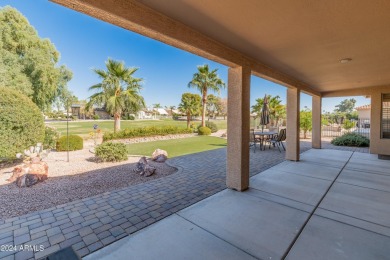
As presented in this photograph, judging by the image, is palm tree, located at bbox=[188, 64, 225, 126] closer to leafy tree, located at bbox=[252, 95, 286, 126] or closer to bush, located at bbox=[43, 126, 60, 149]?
leafy tree, located at bbox=[252, 95, 286, 126]

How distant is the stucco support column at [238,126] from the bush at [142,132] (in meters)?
9.44

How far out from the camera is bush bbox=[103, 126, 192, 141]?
38.0 feet

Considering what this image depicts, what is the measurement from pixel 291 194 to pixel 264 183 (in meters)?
0.72

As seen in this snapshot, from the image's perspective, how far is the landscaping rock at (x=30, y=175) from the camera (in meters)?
4.27

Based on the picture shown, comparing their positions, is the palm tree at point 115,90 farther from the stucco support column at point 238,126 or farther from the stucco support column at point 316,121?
the stucco support column at point 316,121

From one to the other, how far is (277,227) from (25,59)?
15.2 m

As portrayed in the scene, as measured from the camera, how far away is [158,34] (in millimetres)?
2504

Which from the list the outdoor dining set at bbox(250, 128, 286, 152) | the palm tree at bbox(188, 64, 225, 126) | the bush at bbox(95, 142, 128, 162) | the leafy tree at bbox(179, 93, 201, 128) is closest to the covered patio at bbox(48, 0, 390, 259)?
the outdoor dining set at bbox(250, 128, 286, 152)

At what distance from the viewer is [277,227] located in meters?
2.61

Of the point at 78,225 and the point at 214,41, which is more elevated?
the point at 214,41

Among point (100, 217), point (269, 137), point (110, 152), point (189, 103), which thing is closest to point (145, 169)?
point (110, 152)

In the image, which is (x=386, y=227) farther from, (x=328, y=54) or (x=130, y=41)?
(x=130, y=41)

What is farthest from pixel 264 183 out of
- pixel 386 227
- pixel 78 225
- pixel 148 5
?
pixel 148 5

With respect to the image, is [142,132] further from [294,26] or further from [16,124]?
[294,26]
